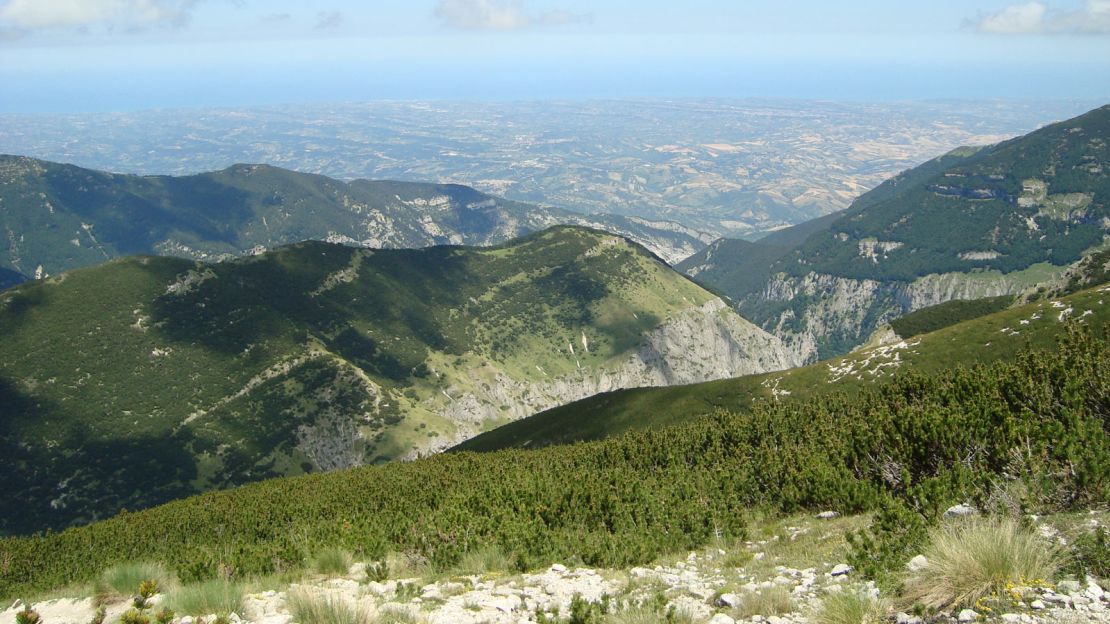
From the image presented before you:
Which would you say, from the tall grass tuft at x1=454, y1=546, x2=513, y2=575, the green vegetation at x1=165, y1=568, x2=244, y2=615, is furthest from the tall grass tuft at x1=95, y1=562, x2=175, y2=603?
the tall grass tuft at x1=454, y1=546, x2=513, y2=575

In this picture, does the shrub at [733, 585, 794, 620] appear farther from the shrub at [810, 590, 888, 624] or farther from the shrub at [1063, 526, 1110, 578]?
the shrub at [1063, 526, 1110, 578]

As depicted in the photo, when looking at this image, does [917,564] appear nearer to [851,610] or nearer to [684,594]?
[851,610]

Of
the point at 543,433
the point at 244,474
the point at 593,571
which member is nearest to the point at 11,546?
the point at 593,571

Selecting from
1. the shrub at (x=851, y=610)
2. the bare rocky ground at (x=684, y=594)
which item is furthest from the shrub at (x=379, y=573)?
the shrub at (x=851, y=610)

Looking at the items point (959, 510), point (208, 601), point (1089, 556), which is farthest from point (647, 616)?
point (208, 601)

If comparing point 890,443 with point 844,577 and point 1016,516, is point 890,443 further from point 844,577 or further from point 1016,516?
point 844,577

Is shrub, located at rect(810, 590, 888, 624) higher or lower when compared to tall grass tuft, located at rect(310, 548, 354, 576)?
higher
